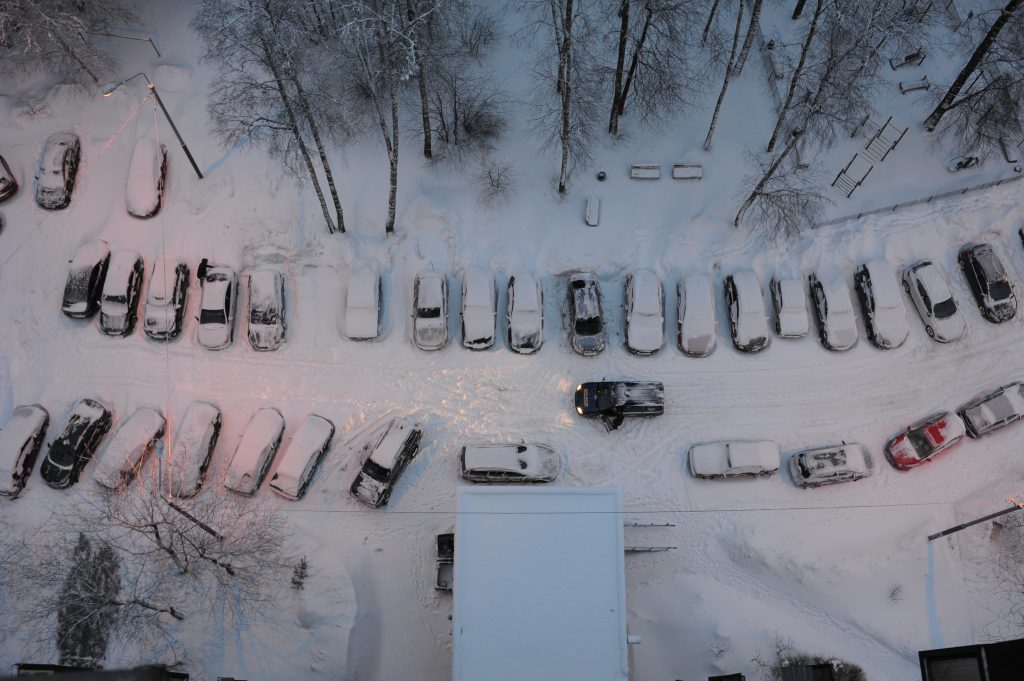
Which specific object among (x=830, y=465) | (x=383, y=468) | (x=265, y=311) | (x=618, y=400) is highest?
(x=265, y=311)

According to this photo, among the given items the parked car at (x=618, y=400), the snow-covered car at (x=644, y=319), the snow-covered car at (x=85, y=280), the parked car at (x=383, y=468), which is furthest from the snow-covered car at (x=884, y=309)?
the snow-covered car at (x=85, y=280)

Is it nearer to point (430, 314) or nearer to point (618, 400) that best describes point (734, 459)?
point (618, 400)

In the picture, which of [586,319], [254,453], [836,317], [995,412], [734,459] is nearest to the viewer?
[254,453]

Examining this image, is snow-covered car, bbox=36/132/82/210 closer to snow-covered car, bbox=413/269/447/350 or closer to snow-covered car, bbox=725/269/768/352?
snow-covered car, bbox=413/269/447/350

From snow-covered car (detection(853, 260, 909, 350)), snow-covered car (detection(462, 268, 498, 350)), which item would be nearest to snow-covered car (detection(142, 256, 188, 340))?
snow-covered car (detection(462, 268, 498, 350))

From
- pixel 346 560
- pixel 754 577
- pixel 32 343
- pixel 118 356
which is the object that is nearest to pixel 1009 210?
pixel 754 577

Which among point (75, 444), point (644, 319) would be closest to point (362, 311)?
point (644, 319)

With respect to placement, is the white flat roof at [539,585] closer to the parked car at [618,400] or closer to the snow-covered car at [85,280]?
the parked car at [618,400]
